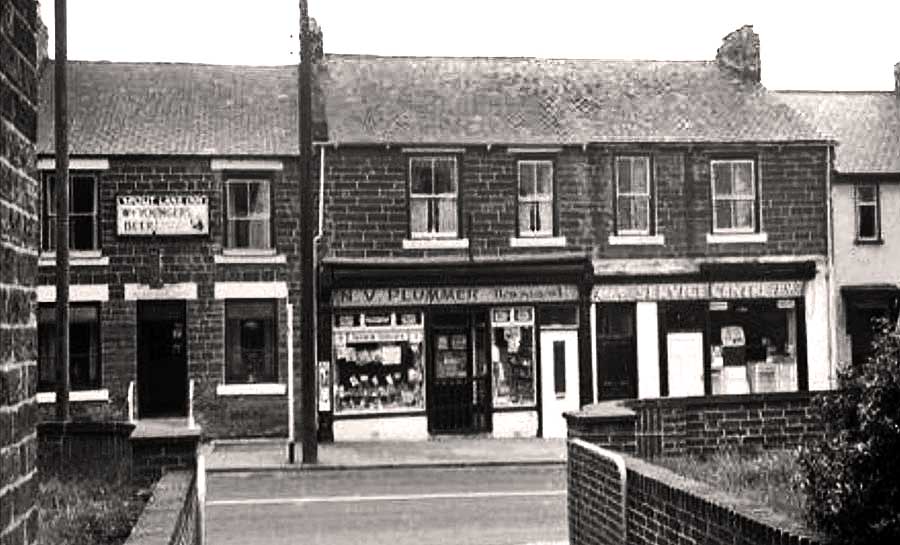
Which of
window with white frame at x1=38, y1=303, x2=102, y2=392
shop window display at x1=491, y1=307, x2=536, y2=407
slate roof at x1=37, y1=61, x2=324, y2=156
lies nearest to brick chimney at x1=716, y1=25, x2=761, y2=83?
shop window display at x1=491, y1=307, x2=536, y2=407

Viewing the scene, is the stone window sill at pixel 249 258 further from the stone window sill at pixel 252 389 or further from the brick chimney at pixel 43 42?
the brick chimney at pixel 43 42

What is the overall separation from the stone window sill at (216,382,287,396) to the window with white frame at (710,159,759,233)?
10335mm

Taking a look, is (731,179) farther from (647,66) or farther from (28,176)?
(28,176)

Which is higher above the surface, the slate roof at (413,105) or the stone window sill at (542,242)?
the slate roof at (413,105)

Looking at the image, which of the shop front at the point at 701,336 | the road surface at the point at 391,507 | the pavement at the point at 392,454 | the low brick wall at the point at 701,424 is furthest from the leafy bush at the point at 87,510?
the shop front at the point at 701,336

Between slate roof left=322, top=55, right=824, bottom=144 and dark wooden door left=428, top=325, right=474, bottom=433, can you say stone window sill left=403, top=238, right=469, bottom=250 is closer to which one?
dark wooden door left=428, top=325, right=474, bottom=433

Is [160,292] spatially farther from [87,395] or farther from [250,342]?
[87,395]

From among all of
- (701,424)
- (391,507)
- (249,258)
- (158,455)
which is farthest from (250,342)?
(158,455)

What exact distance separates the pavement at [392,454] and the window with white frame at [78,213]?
16.4 feet

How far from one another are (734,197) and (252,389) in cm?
1152

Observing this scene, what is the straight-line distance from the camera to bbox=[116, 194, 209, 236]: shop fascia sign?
24.1 metres

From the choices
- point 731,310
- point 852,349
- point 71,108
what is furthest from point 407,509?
point 852,349

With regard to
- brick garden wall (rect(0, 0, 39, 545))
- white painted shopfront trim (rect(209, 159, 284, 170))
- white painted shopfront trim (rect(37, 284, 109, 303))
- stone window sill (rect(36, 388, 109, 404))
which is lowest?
stone window sill (rect(36, 388, 109, 404))

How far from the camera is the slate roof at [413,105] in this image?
2502cm
